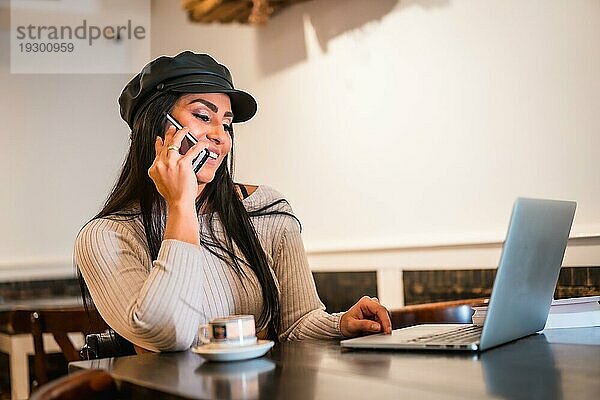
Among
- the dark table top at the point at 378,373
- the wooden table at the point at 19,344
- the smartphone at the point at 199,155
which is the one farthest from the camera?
the wooden table at the point at 19,344

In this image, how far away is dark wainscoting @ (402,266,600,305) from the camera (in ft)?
7.87

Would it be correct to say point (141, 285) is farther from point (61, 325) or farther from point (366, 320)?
point (61, 325)

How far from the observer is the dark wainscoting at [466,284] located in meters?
2.40

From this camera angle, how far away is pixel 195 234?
177cm

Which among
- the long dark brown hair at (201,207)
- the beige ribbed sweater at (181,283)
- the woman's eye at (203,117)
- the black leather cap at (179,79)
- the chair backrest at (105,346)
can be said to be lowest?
the chair backrest at (105,346)

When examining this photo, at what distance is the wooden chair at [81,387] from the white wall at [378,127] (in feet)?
4.93

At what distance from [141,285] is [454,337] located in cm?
62

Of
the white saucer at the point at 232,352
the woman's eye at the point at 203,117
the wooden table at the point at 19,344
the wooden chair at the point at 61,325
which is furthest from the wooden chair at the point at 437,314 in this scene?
the wooden table at the point at 19,344

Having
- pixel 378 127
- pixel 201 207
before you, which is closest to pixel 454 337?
pixel 201 207

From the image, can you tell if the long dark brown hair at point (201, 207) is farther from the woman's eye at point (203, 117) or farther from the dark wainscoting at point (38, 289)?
the dark wainscoting at point (38, 289)

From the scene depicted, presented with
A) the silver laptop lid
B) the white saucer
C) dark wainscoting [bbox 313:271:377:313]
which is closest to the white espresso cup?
the white saucer

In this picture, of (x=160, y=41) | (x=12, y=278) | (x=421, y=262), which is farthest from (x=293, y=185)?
(x=12, y=278)

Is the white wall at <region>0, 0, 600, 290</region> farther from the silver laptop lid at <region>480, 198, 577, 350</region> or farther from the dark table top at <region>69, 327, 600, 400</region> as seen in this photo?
the dark table top at <region>69, 327, 600, 400</region>

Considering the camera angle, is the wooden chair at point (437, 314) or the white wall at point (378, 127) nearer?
the wooden chair at point (437, 314)
